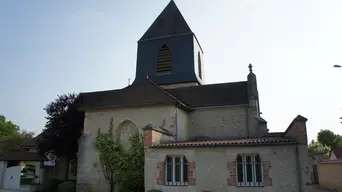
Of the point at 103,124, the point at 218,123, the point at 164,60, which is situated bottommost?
the point at 103,124

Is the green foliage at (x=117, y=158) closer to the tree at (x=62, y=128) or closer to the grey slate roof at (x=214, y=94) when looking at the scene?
the tree at (x=62, y=128)

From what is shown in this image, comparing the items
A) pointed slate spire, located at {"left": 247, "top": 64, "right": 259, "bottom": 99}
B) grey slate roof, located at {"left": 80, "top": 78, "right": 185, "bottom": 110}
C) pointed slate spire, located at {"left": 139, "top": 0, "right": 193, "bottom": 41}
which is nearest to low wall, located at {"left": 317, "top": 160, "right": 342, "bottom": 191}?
pointed slate spire, located at {"left": 247, "top": 64, "right": 259, "bottom": 99}

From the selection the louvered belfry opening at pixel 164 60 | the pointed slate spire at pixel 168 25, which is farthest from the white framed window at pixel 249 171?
the pointed slate spire at pixel 168 25

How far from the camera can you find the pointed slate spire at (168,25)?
80.3 ft

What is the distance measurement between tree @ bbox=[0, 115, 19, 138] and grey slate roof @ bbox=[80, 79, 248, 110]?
38219 millimetres

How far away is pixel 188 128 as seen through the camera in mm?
18484

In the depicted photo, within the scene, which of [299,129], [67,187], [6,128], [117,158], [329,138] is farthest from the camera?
[329,138]

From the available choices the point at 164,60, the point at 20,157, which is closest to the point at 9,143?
the point at 20,157

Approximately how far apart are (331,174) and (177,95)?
12.6 m

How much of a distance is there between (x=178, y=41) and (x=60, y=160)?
523 inches

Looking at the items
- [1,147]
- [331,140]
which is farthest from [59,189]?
[331,140]

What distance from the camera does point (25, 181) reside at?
26.4 m

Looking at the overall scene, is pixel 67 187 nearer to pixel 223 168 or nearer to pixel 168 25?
pixel 223 168

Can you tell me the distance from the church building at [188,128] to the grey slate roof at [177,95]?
6 centimetres
